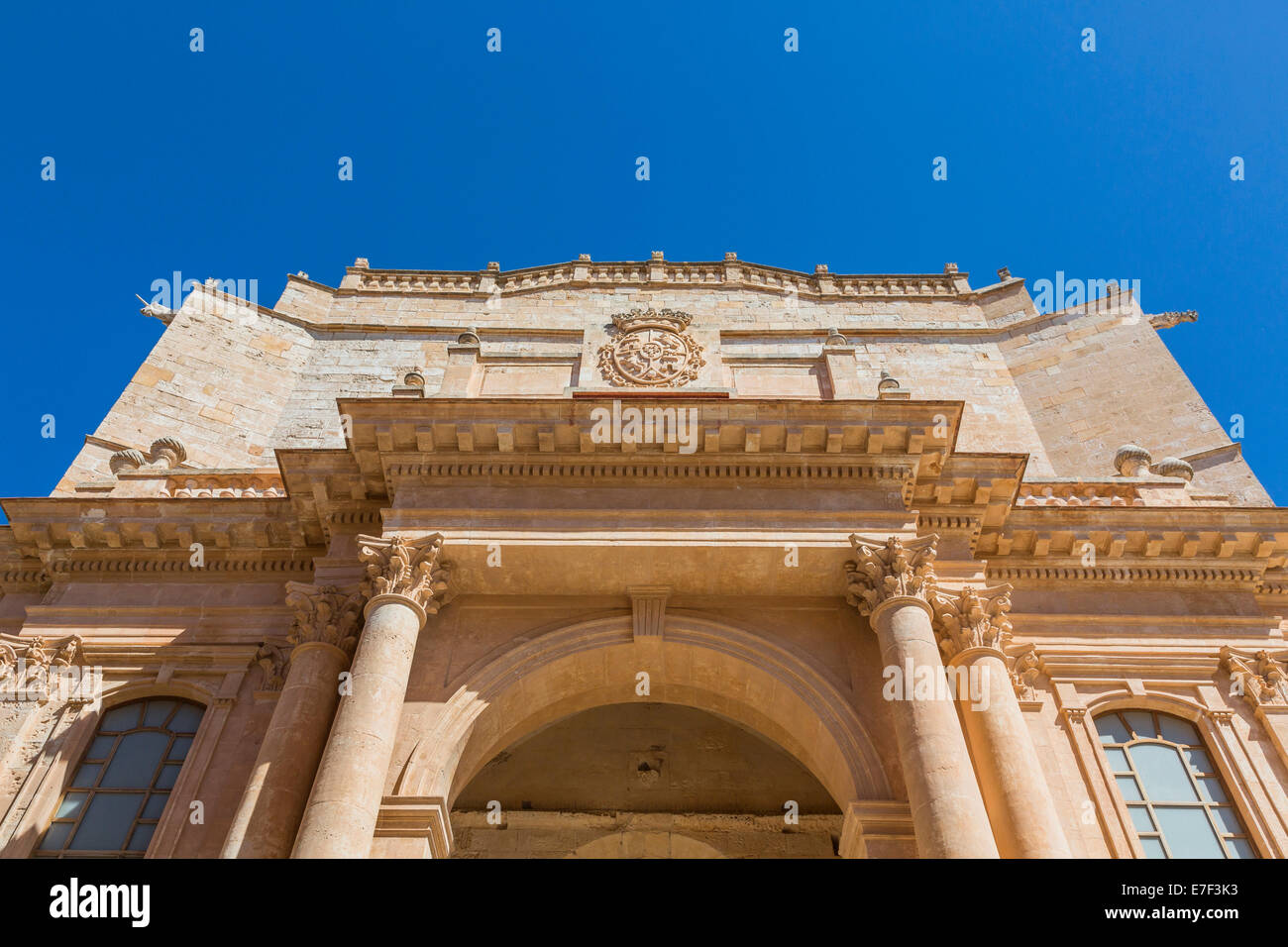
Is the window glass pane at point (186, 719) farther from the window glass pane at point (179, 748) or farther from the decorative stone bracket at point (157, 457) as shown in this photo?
the decorative stone bracket at point (157, 457)

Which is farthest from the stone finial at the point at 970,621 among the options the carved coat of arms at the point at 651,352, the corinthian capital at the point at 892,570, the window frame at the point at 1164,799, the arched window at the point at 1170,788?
the carved coat of arms at the point at 651,352

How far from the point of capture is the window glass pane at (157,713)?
45.1 feet

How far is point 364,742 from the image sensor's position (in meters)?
10.9

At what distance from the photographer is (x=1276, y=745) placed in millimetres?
12930

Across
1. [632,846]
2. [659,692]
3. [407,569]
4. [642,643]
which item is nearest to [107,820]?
[407,569]

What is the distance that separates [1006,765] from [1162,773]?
314cm

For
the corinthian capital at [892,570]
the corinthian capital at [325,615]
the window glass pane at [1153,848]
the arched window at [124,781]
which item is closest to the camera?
the window glass pane at [1153,848]

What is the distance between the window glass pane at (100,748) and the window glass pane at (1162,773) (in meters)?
13.3

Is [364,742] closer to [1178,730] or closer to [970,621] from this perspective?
[970,621]
